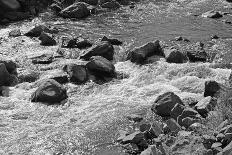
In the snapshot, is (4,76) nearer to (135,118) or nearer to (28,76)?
(28,76)

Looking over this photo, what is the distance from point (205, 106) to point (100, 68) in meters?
5.25

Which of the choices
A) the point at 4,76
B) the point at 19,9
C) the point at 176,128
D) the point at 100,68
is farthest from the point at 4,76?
the point at 19,9

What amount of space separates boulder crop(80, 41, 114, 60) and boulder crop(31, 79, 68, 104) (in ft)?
11.6

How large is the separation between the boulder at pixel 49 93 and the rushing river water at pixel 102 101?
30 centimetres

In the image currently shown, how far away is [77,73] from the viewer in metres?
16.5

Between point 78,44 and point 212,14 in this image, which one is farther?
point 212,14

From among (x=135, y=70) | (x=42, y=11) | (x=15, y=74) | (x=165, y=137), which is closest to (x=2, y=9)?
(x=42, y=11)

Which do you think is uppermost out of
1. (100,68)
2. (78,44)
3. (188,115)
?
(78,44)

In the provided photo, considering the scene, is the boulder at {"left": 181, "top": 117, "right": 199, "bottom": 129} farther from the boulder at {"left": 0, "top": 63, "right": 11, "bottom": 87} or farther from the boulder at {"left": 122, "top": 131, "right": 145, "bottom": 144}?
the boulder at {"left": 0, "top": 63, "right": 11, "bottom": 87}

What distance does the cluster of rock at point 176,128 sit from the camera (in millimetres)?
10141

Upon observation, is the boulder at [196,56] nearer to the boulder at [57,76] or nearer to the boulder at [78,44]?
the boulder at [78,44]

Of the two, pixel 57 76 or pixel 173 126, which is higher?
→ pixel 57 76

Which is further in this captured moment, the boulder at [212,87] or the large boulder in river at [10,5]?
the large boulder in river at [10,5]

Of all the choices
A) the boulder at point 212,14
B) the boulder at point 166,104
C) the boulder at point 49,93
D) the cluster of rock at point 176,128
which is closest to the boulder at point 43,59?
the boulder at point 49,93
